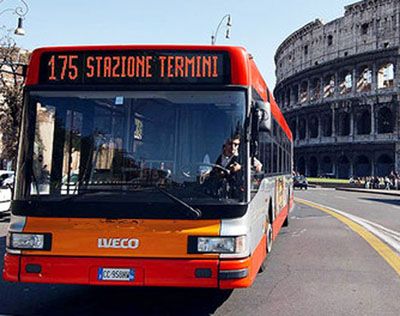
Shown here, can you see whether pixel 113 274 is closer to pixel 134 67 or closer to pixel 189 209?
pixel 189 209

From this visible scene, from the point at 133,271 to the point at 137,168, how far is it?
970 millimetres

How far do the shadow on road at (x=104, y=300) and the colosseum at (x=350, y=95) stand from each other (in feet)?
173

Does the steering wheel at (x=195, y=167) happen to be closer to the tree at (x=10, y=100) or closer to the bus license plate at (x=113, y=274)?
the bus license plate at (x=113, y=274)

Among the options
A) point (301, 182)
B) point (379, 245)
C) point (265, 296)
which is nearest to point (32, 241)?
point (265, 296)

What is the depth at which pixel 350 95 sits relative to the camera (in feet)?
195

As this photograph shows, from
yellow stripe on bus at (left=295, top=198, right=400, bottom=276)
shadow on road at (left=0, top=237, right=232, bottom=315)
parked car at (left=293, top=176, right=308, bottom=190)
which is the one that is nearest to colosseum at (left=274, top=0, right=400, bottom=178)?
parked car at (left=293, top=176, right=308, bottom=190)

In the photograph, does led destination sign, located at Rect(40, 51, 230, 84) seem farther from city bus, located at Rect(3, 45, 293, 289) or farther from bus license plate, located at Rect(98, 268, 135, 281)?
bus license plate, located at Rect(98, 268, 135, 281)

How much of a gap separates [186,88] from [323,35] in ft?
219

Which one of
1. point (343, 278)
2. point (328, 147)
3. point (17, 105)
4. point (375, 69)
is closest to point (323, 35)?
point (375, 69)

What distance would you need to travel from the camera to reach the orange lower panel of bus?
14.1 feet

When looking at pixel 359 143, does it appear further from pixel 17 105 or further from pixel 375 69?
pixel 17 105

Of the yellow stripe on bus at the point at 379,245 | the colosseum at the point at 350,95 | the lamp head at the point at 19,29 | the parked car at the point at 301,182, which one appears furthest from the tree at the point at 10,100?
the colosseum at the point at 350,95

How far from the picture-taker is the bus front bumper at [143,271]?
4.30 m

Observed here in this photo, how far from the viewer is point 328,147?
60.1m
